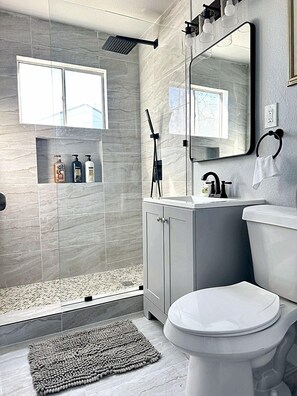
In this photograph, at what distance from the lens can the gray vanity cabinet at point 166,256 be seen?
4.91 ft

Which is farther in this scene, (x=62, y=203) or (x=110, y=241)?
(x=110, y=241)

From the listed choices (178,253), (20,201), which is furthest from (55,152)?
(178,253)

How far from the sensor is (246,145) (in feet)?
5.53

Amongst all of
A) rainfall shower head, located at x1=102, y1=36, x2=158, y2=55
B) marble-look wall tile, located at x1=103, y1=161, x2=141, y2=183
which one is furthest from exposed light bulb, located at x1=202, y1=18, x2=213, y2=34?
marble-look wall tile, located at x1=103, y1=161, x2=141, y2=183

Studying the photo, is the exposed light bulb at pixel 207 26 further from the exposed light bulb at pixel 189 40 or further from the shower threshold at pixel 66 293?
the shower threshold at pixel 66 293

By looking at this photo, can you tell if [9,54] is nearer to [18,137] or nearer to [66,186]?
[18,137]

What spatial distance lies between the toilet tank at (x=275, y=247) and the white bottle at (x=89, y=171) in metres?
1.64

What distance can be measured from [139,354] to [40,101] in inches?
87.8

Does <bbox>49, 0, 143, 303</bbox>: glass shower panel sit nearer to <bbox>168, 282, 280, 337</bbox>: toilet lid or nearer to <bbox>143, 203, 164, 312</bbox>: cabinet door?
<bbox>143, 203, 164, 312</bbox>: cabinet door

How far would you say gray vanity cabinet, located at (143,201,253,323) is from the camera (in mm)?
1449

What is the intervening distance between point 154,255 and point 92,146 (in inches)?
51.7

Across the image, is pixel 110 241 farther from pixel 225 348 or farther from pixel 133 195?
pixel 225 348

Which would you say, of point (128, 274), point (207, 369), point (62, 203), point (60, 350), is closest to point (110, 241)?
point (128, 274)

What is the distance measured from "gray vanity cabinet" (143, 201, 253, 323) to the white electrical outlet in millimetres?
464
